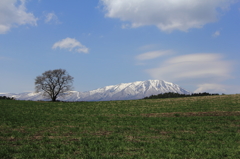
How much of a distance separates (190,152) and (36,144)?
1193 cm

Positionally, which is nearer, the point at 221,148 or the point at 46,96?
the point at 221,148

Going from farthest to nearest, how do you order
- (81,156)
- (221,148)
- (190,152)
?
(221,148), (190,152), (81,156)

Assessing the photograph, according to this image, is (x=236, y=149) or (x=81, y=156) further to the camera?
(x=236, y=149)

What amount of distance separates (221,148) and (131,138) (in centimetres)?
742

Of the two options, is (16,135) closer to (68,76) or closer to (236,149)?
(236,149)

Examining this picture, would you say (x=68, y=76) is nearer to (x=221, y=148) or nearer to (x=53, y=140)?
(x=53, y=140)

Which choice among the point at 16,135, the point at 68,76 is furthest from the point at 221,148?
the point at 68,76

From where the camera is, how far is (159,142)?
16.9 metres

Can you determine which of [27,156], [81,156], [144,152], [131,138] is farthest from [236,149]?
[27,156]

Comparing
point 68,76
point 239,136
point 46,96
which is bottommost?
point 239,136

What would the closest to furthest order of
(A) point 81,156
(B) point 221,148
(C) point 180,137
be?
(A) point 81,156 → (B) point 221,148 → (C) point 180,137

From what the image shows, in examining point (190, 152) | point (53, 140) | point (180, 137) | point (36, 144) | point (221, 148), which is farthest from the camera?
point (180, 137)

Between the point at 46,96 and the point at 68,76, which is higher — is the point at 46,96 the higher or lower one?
the lower one

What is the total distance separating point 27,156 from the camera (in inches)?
515
